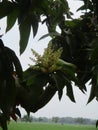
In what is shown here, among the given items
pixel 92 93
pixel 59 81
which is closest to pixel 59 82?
pixel 59 81

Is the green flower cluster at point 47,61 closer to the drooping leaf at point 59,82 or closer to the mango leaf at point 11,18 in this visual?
the drooping leaf at point 59,82

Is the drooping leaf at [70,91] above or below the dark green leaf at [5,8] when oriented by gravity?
below

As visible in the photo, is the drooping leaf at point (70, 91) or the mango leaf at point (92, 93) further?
the mango leaf at point (92, 93)

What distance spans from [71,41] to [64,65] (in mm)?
472

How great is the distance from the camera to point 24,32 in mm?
1041

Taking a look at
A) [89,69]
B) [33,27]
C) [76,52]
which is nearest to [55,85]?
[33,27]

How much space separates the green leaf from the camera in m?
1.02

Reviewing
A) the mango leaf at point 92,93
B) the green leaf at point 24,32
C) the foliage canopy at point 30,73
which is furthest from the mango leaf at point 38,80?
the mango leaf at point 92,93

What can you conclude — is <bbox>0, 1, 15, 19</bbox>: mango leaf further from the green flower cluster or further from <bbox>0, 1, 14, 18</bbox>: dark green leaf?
the green flower cluster

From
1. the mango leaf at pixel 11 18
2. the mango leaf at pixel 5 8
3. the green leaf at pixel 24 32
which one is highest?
the mango leaf at pixel 5 8

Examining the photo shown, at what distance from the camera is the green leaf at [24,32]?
3.33 feet

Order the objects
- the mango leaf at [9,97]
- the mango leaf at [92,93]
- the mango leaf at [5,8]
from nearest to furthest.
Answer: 1. the mango leaf at [9,97]
2. the mango leaf at [5,8]
3. the mango leaf at [92,93]

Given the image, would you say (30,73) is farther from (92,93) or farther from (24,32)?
(92,93)

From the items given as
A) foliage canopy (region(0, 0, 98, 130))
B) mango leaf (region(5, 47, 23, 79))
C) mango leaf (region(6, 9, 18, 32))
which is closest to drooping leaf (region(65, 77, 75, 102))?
foliage canopy (region(0, 0, 98, 130))
